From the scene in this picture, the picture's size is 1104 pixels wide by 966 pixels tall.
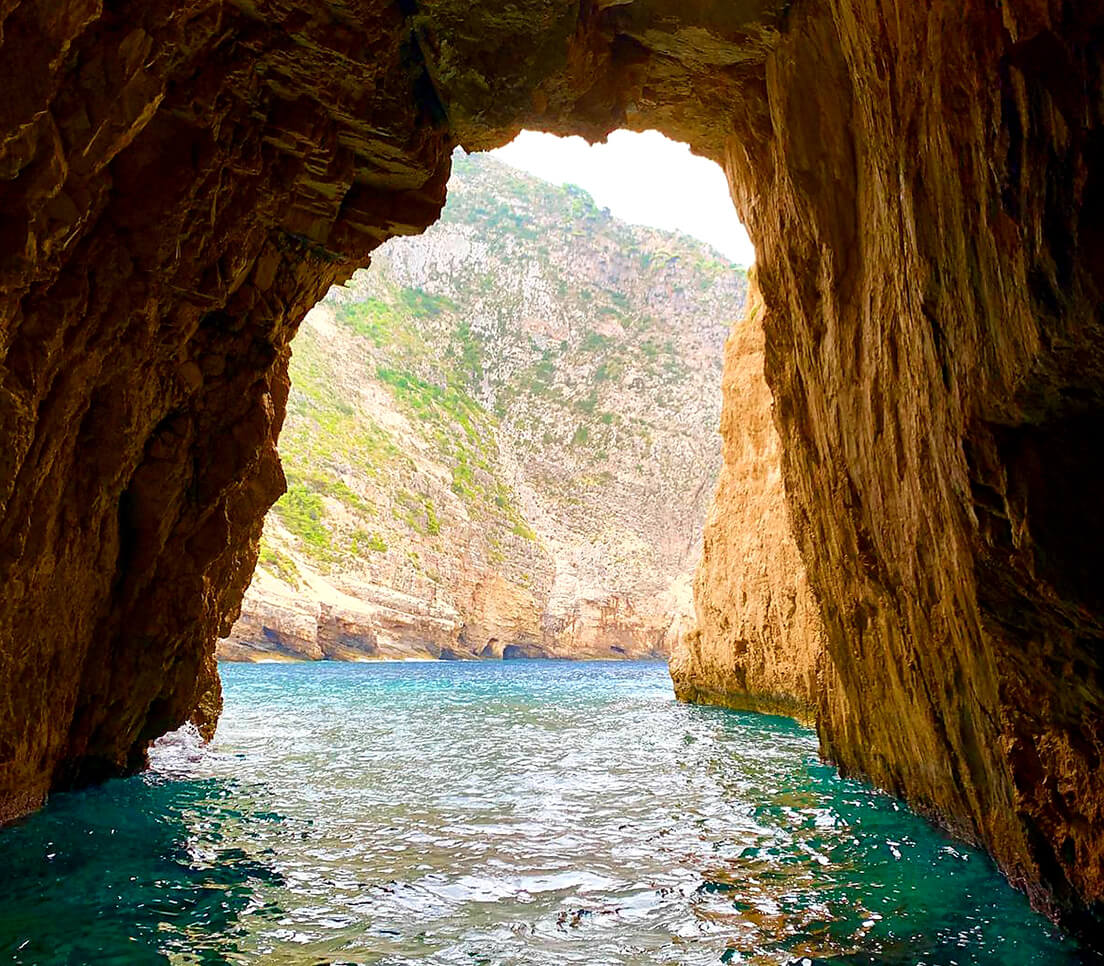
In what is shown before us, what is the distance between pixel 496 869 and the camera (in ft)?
29.2

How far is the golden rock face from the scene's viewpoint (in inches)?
210

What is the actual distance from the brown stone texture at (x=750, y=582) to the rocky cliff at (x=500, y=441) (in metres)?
40.9

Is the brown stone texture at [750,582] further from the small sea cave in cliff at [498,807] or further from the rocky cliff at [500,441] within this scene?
the rocky cliff at [500,441]

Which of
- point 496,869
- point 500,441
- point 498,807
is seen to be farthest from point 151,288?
point 500,441

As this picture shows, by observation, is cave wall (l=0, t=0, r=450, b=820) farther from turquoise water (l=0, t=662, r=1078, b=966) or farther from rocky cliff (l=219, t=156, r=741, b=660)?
rocky cliff (l=219, t=156, r=741, b=660)

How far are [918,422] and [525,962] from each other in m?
5.59

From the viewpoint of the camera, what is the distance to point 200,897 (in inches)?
302

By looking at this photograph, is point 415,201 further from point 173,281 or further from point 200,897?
point 200,897

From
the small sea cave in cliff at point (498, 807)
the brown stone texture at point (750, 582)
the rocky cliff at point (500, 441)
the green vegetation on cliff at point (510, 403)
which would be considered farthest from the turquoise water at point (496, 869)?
the green vegetation on cliff at point (510, 403)

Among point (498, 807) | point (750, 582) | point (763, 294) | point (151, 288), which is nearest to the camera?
point (151, 288)

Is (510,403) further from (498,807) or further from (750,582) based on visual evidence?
(498,807)

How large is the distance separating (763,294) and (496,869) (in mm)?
9021

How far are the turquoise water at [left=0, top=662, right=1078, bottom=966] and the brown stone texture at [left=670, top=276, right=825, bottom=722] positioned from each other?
603cm

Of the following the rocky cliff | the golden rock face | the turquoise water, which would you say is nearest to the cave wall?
the golden rock face
